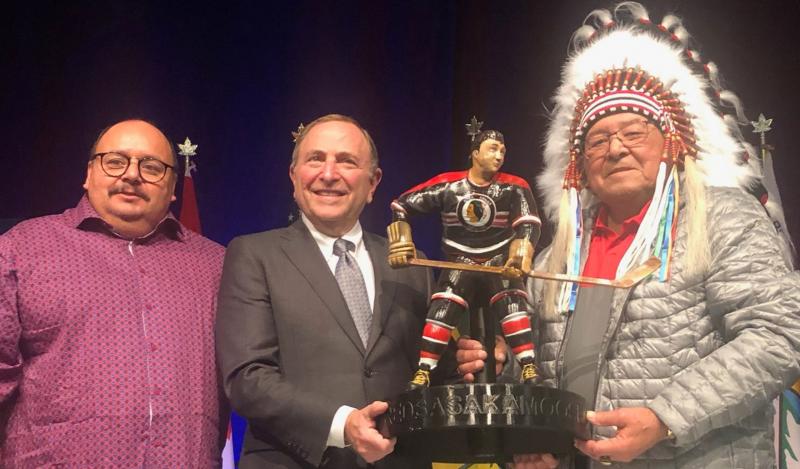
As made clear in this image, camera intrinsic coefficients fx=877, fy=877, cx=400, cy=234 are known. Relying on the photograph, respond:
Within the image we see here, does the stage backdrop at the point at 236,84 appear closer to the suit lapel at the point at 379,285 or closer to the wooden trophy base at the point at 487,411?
the suit lapel at the point at 379,285

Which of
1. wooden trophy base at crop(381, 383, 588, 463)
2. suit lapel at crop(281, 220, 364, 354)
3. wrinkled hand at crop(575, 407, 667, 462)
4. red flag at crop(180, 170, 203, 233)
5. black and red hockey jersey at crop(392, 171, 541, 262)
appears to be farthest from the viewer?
red flag at crop(180, 170, 203, 233)

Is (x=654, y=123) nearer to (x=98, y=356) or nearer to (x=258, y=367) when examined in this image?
(x=258, y=367)

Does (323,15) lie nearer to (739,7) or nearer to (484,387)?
(739,7)

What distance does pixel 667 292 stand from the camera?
2.24 m

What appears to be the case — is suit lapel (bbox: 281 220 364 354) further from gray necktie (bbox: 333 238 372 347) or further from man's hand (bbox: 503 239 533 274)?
man's hand (bbox: 503 239 533 274)

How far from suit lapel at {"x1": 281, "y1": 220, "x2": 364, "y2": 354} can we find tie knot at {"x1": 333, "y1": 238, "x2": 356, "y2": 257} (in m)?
0.06

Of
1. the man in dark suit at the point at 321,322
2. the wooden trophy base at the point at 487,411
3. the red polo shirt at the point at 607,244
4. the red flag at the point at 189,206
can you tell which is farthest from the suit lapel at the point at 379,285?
the red flag at the point at 189,206

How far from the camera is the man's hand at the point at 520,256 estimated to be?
2041mm

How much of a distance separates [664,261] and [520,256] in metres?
0.47

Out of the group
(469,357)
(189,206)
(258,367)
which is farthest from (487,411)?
(189,206)

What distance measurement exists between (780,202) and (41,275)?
82.6 inches

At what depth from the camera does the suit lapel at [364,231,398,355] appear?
7.42ft

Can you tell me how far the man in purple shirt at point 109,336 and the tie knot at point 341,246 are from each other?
0.42m

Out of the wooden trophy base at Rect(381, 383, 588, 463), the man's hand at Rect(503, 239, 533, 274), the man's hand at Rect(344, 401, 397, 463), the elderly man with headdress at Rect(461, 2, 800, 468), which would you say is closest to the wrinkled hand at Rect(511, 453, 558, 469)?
the elderly man with headdress at Rect(461, 2, 800, 468)
